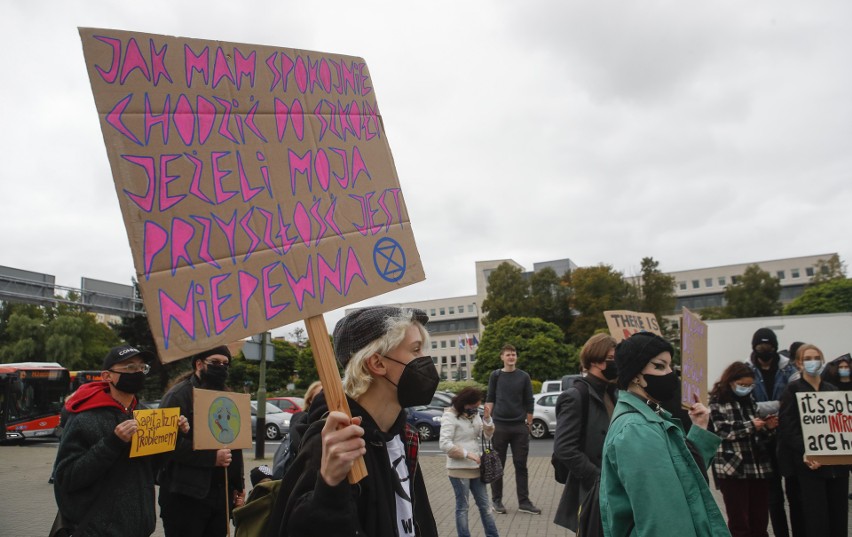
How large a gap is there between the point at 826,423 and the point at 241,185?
5.26 metres

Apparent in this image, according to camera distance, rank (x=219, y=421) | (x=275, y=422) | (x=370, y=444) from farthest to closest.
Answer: (x=275, y=422)
(x=219, y=421)
(x=370, y=444)

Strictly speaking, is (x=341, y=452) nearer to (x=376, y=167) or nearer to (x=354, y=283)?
(x=354, y=283)

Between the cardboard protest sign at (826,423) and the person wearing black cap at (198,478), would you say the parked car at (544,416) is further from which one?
the person wearing black cap at (198,478)

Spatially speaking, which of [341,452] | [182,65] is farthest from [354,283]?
[182,65]

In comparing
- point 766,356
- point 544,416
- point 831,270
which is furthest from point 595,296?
point 766,356

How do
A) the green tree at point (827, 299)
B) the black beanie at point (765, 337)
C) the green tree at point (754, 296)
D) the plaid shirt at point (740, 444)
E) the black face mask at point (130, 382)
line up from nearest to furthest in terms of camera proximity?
the black face mask at point (130, 382) < the plaid shirt at point (740, 444) < the black beanie at point (765, 337) < the green tree at point (827, 299) < the green tree at point (754, 296)

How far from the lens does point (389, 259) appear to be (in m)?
2.21

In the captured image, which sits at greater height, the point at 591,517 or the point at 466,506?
the point at 591,517

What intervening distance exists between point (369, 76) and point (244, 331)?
121cm

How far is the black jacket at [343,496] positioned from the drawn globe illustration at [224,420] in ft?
7.48

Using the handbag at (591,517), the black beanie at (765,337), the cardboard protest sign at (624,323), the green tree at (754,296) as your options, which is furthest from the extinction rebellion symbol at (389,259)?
the green tree at (754,296)

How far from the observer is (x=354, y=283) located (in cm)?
207

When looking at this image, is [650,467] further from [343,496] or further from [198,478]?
[198,478]

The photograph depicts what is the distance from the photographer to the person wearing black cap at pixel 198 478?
414 cm
